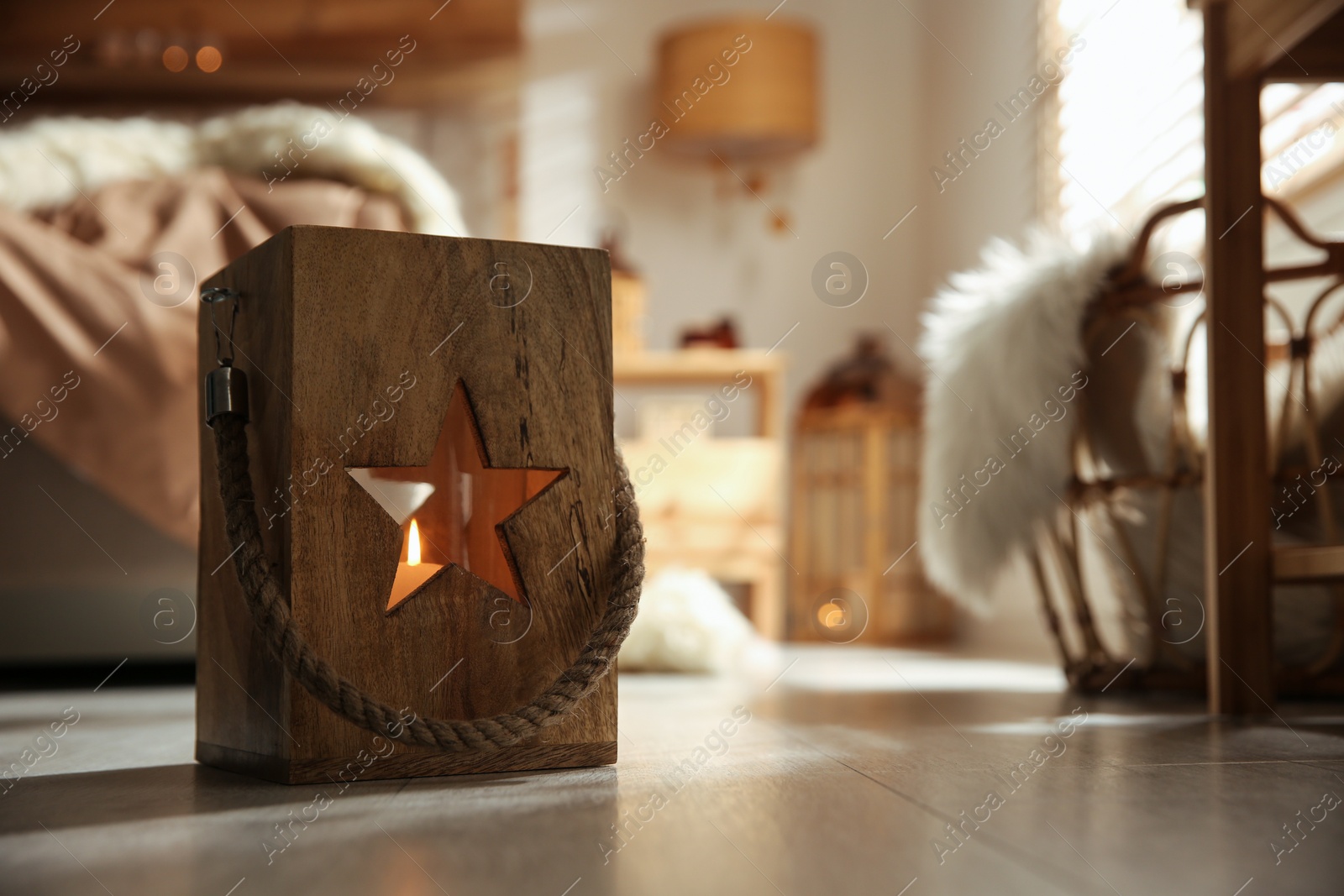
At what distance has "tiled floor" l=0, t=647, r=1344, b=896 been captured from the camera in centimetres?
45

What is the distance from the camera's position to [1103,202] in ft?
6.41

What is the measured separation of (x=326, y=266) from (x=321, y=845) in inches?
12.5

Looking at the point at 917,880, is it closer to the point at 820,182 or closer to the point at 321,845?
the point at 321,845

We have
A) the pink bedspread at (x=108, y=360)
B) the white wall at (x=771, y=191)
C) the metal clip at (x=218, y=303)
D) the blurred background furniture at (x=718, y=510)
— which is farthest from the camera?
the white wall at (x=771, y=191)

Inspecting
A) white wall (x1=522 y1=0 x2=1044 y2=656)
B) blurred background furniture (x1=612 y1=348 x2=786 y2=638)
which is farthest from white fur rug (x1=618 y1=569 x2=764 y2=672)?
white wall (x1=522 y1=0 x2=1044 y2=656)

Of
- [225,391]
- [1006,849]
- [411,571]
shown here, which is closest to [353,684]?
[411,571]

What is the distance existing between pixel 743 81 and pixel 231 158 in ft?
4.06

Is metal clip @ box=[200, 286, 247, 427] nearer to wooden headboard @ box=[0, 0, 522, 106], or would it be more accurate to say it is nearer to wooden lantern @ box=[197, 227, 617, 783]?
wooden lantern @ box=[197, 227, 617, 783]

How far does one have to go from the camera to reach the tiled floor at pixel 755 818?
0.45 meters

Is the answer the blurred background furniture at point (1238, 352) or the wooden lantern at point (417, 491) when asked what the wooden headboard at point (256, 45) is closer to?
the blurred background furniture at point (1238, 352)

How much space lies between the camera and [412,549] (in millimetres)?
684

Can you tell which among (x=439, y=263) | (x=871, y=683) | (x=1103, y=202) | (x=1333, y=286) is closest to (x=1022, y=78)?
(x=1103, y=202)

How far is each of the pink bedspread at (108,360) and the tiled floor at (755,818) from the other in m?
0.52

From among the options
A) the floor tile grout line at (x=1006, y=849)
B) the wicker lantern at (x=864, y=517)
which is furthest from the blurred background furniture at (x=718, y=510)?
the floor tile grout line at (x=1006, y=849)
